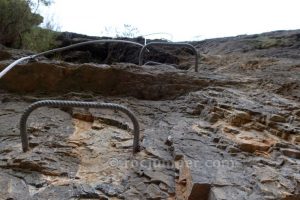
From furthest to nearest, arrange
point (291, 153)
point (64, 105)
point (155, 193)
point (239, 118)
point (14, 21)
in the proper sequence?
point (14, 21)
point (239, 118)
point (291, 153)
point (64, 105)
point (155, 193)

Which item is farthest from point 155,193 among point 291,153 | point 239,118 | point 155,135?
point 239,118

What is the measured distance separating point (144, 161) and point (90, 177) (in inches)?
18.0

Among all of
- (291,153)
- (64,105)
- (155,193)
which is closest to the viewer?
(155,193)

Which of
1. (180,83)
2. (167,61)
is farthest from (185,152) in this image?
(167,61)

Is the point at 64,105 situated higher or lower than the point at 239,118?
higher

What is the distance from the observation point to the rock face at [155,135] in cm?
245

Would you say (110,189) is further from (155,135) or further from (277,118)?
(277,118)

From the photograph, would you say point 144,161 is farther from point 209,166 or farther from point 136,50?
point 136,50

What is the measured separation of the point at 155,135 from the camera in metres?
3.29

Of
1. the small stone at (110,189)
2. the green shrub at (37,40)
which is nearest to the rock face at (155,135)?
the small stone at (110,189)

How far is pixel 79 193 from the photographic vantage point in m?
2.38

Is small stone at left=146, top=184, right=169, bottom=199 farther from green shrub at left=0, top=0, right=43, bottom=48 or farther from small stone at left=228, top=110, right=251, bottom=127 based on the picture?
green shrub at left=0, top=0, right=43, bottom=48

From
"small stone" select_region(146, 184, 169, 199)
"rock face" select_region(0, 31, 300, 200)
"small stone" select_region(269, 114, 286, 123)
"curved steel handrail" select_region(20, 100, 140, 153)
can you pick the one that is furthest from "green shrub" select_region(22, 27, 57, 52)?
"small stone" select_region(146, 184, 169, 199)

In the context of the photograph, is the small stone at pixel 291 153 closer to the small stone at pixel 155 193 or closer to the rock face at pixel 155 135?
the rock face at pixel 155 135
